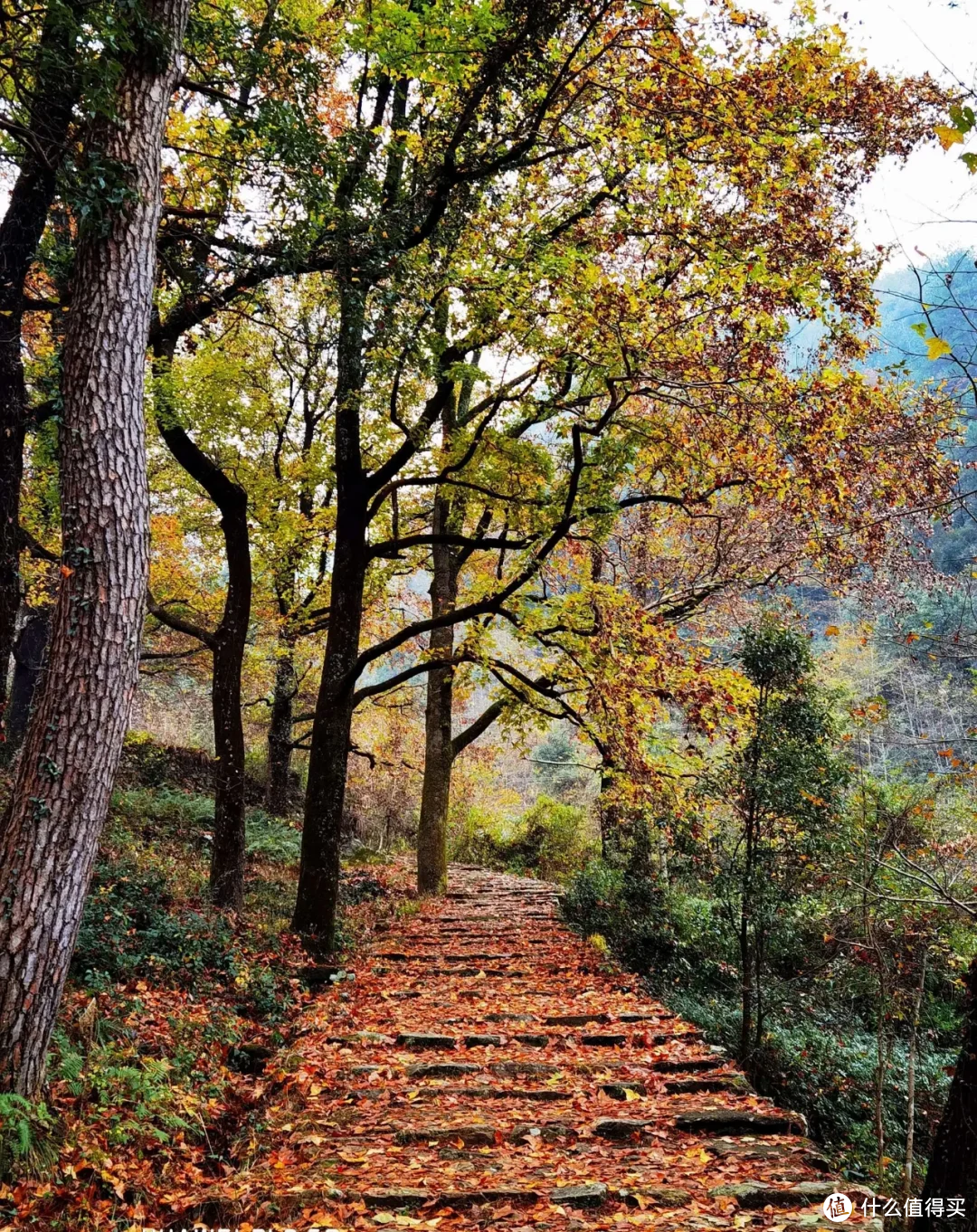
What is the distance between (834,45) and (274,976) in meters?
11.0

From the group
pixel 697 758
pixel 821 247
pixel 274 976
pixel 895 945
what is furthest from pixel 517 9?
pixel 895 945

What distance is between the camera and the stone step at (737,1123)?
14.7 ft

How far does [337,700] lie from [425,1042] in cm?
393

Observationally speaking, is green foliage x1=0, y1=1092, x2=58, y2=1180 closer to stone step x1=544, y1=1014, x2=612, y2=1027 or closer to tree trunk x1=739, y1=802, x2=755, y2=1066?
stone step x1=544, y1=1014, x2=612, y2=1027

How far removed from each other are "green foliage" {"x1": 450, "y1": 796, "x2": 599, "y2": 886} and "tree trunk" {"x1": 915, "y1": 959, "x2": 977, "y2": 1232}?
14925 millimetres

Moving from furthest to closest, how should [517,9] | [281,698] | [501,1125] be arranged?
[281,698] → [517,9] → [501,1125]

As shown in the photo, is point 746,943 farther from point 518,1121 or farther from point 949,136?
point 949,136

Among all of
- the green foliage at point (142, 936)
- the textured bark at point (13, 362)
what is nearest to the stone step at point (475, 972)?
the green foliage at point (142, 936)

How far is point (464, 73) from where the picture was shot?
599 cm

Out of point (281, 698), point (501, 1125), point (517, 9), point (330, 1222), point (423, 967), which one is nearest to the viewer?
point (330, 1222)

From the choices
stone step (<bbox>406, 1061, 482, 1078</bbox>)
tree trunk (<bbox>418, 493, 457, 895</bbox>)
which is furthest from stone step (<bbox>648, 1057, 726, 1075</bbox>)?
tree trunk (<bbox>418, 493, 457, 895</bbox>)

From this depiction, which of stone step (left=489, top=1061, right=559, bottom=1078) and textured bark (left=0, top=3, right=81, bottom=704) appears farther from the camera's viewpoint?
textured bark (left=0, top=3, right=81, bottom=704)

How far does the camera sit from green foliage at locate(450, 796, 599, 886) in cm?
1917

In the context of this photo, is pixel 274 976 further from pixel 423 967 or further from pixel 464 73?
pixel 464 73
